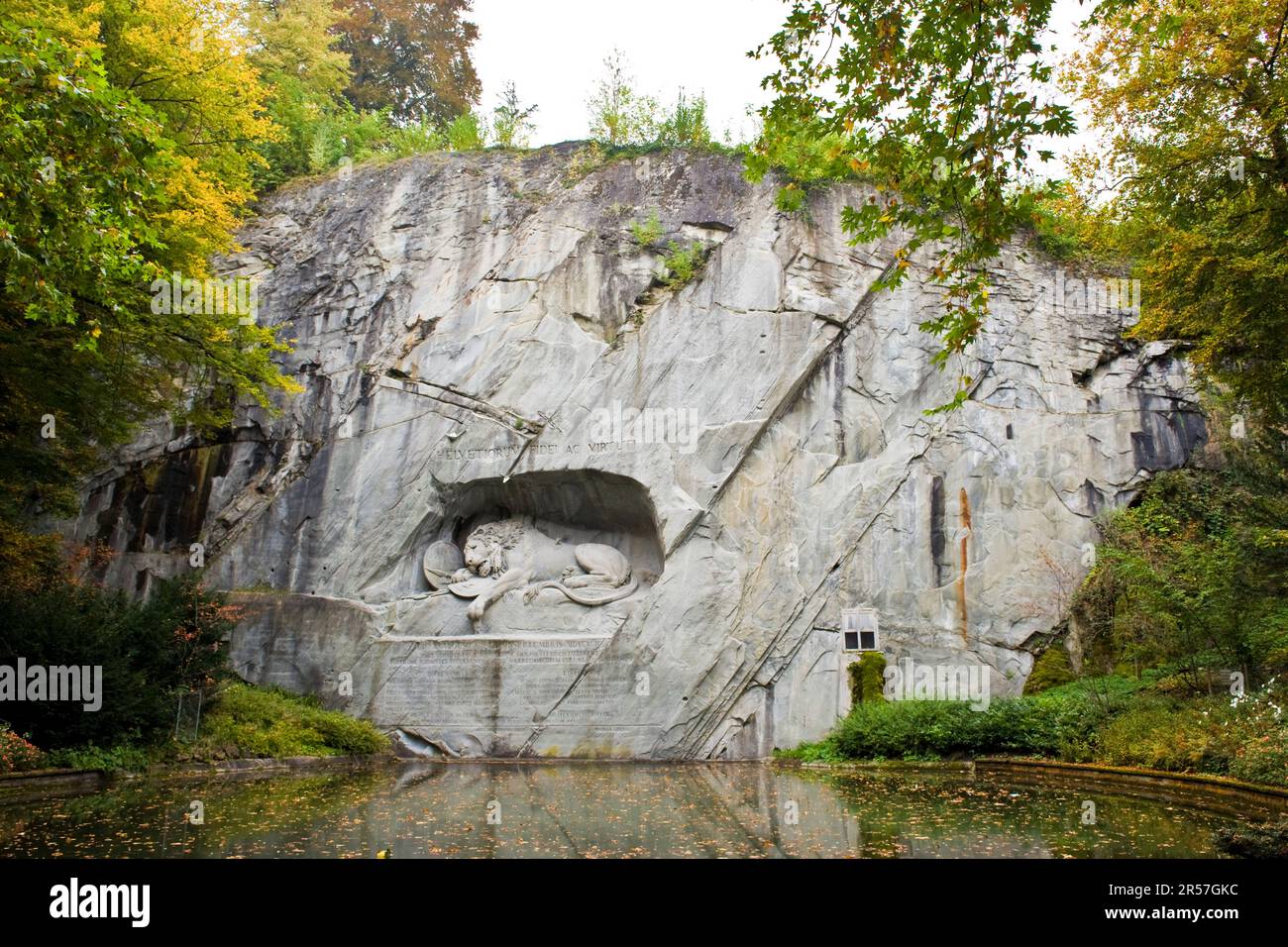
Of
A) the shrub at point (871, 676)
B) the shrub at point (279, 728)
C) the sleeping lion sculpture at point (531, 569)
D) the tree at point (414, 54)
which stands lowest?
the shrub at point (279, 728)

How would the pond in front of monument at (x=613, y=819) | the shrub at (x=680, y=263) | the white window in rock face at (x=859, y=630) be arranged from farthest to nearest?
the shrub at (x=680, y=263)
the white window in rock face at (x=859, y=630)
the pond in front of monument at (x=613, y=819)

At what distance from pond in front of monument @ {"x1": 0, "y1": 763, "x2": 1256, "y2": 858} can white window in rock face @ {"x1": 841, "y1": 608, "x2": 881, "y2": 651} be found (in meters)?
4.23

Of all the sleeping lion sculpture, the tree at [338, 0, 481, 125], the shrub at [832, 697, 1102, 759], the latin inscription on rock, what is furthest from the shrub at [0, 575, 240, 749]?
the tree at [338, 0, 481, 125]

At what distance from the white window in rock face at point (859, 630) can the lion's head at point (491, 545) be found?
19.8 feet

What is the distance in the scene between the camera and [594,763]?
15.4 meters

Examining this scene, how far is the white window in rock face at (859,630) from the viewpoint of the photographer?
16.7 m

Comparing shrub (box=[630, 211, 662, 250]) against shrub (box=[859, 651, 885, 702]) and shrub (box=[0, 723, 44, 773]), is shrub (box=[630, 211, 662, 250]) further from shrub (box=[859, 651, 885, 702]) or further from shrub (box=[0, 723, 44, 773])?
shrub (box=[0, 723, 44, 773])

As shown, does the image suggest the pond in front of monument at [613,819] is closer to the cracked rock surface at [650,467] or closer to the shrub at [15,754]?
the shrub at [15,754]

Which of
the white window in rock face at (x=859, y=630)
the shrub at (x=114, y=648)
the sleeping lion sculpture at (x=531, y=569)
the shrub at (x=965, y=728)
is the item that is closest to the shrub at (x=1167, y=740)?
the shrub at (x=965, y=728)

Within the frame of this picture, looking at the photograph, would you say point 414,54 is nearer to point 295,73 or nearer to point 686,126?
point 295,73

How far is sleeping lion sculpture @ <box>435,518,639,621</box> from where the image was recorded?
56.3 feet

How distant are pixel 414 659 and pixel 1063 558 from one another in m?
11.4

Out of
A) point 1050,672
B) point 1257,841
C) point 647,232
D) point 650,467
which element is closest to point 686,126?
point 647,232

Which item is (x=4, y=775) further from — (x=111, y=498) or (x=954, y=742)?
(x=954, y=742)
